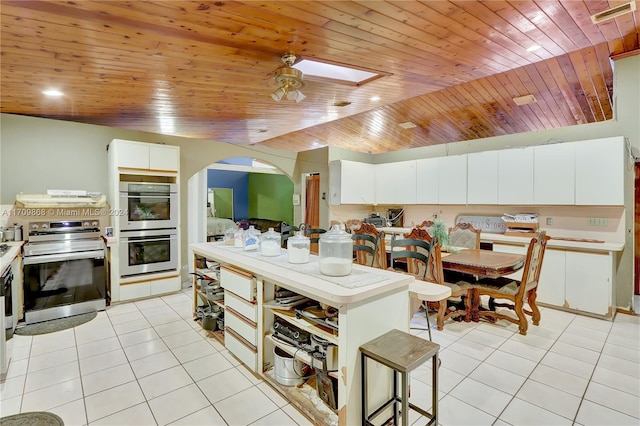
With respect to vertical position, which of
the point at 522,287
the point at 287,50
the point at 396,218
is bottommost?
the point at 522,287

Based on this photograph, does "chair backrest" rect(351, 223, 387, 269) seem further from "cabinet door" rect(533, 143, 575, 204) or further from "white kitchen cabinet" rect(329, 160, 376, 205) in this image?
"cabinet door" rect(533, 143, 575, 204)

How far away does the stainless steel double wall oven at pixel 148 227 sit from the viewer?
159 inches

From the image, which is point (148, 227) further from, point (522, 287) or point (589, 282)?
point (589, 282)

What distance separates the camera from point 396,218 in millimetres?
6367

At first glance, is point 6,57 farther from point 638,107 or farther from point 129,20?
point 638,107

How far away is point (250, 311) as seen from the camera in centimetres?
228

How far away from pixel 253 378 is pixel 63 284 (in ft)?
9.11

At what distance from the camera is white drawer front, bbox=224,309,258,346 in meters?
2.29

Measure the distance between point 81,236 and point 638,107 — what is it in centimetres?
707

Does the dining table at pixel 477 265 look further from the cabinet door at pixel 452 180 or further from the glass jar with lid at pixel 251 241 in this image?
the glass jar with lid at pixel 251 241

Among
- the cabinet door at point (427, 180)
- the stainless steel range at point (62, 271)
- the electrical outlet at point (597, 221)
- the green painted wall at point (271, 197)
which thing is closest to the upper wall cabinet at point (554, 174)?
the electrical outlet at point (597, 221)

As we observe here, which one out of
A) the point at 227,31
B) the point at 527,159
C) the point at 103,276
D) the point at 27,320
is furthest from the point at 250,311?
the point at 527,159

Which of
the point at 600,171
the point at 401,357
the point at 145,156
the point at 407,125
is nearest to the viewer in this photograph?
the point at 401,357

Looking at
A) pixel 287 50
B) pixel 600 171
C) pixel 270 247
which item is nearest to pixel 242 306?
pixel 270 247
